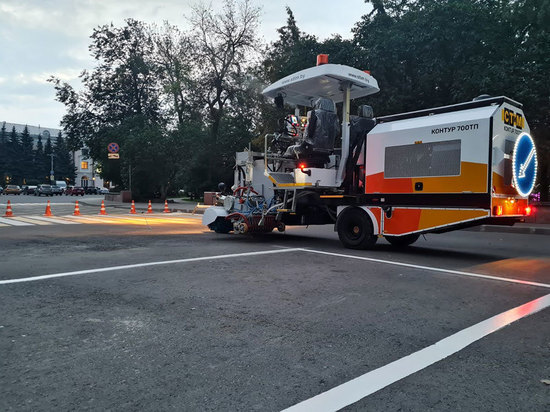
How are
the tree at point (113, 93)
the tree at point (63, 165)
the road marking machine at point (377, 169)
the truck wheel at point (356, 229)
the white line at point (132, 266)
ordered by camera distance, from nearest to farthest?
the white line at point (132, 266) < the road marking machine at point (377, 169) < the truck wheel at point (356, 229) < the tree at point (113, 93) < the tree at point (63, 165)

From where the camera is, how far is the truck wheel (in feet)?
29.7

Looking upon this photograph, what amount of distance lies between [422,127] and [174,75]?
108ft

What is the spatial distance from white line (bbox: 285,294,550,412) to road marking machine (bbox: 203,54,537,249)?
3656 mm

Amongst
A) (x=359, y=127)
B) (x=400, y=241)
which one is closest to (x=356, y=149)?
(x=359, y=127)

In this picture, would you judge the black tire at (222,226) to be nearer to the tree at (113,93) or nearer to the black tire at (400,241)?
the black tire at (400,241)

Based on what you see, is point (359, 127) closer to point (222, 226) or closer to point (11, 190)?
point (222, 226)

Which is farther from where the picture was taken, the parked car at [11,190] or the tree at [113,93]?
Answer: the parked car at [11,190]

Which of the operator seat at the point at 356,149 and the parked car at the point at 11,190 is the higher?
the operator seat at the point at 356,149

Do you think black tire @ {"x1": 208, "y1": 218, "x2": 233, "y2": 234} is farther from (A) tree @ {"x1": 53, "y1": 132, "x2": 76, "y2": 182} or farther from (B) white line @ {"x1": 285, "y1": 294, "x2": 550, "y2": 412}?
(A) tree @ {"x1": 53, "y1": 132, "x2": 76, "y2": 182}

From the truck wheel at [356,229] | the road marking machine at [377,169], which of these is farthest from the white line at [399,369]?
the truck wheel at [356,229]

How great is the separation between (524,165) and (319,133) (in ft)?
13.7

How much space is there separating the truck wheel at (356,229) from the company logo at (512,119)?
3187 millimetres

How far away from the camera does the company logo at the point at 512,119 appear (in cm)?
764

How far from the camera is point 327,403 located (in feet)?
8.36
